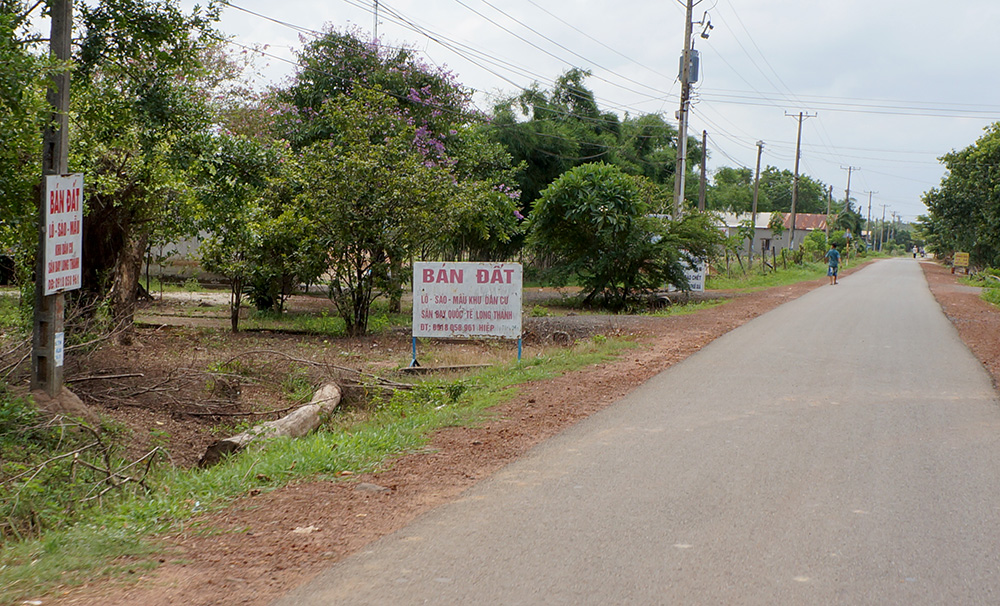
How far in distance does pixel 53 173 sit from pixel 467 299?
6079 millimetres

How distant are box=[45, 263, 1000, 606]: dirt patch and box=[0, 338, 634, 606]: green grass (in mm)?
165

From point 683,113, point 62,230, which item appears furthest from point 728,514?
point 683,113

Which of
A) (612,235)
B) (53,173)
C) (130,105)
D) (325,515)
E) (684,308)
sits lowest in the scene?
(325,515)

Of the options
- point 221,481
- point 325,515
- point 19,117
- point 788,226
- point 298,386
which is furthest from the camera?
point 788,226

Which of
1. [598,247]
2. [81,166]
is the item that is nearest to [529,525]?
[81,166]

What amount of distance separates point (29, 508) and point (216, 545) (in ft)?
5.67

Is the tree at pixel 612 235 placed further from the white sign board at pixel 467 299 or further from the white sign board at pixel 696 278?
the white sign board at pixel 467 299

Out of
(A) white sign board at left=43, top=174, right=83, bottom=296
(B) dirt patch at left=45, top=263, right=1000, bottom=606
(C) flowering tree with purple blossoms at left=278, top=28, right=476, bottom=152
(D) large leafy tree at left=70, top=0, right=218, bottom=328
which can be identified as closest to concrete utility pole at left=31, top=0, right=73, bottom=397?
(A) white sign board at left=43, top=174, right=83, bottom=296

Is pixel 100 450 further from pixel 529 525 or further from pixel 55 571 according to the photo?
pixel 529 525

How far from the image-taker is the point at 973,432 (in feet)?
25.3

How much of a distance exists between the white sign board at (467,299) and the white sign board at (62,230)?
549 centimetres

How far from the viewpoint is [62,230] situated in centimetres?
751

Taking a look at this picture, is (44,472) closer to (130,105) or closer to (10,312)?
(130,105)

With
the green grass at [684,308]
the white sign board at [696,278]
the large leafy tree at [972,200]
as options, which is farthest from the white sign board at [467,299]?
the large leafy tree at [972,200]
